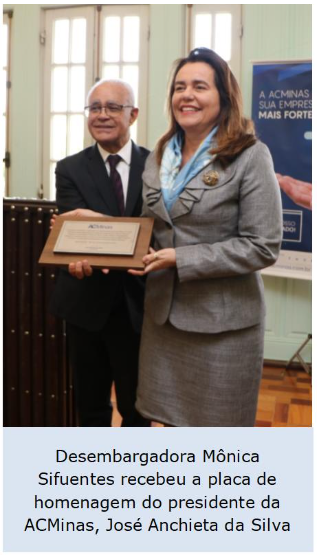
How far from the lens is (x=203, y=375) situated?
5.99 feet

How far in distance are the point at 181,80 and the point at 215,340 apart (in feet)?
2.56

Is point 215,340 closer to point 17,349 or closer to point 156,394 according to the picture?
point 156,394

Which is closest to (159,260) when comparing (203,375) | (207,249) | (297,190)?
(207,249)

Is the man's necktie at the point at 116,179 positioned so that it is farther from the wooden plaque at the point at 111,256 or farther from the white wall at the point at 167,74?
the white wall at the point at 167,74

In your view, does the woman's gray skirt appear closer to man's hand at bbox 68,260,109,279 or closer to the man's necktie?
man's hand at bbox 68,260,109,279

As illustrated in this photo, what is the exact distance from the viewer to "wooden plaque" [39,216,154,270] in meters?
1.79

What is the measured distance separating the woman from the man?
0.24 metres

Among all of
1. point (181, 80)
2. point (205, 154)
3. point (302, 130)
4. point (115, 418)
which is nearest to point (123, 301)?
point (205, 154)

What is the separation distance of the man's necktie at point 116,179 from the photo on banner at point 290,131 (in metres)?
3.00

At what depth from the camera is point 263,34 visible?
4.96 meters

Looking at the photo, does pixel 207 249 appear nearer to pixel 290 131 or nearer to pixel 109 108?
pixel 109 108

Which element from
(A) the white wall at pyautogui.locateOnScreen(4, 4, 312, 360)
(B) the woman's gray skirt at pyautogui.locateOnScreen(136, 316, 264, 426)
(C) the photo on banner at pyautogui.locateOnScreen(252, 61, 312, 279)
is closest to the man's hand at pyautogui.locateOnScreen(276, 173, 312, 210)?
(C) the photo on banner at pyautogui.locateOnScreen(252, 61, 312, 279)

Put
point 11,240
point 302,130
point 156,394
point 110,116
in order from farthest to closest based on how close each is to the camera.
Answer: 1. point 302,130
2. point 11,240
3. point 110,116
4. point 156,394

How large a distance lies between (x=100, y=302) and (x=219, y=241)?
558mm
